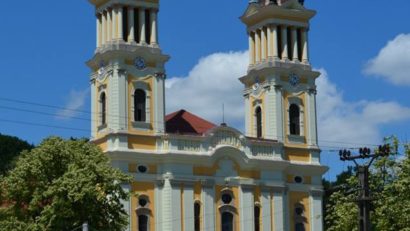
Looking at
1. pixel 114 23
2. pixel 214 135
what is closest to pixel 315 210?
pixel 214 135

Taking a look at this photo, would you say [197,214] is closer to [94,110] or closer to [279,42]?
[94,110]

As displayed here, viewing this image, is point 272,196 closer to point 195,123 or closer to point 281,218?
point 281,218

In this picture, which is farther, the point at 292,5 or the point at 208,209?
the point at 292,5

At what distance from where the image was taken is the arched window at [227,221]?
2825 inches

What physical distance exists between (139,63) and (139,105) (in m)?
2.62

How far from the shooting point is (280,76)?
76.3 m

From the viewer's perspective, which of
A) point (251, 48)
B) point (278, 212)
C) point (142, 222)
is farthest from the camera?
point (251, 48)

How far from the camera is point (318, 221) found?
75.6 m

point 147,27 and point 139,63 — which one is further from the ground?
point 147,27

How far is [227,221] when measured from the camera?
71938 millimetres

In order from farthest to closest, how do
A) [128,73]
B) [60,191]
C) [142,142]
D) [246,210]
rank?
[246,210]
[128,73]
[142,142]
[60,191]

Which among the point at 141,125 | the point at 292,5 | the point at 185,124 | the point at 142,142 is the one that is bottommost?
the point at 142,142

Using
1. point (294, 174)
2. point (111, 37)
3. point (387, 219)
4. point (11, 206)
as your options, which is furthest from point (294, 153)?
point (11, 206)

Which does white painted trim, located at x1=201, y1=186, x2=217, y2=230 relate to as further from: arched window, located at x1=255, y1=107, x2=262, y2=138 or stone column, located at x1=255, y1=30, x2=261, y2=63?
stone column, located at x1=255, y1=30, x2=261, y2=63
